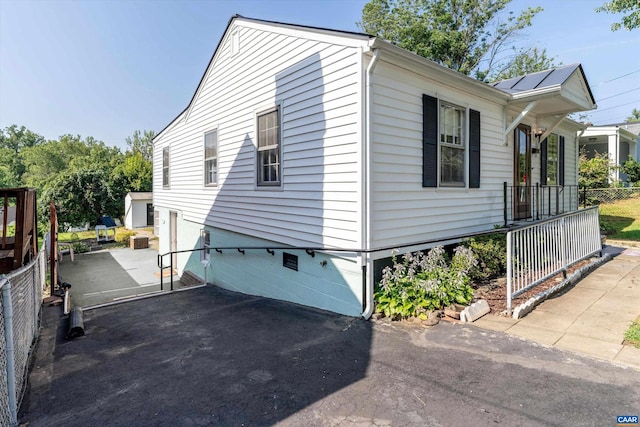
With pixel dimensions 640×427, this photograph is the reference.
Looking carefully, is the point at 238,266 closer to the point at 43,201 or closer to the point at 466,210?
the point at 466,210

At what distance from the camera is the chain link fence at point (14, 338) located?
2.55m

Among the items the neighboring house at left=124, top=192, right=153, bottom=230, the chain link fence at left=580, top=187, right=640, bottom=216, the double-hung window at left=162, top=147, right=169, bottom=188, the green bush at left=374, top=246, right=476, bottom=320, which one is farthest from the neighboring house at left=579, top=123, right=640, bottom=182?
the neighboring house at left=124, top=192, right=153, bottom=230

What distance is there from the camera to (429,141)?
5789 mm

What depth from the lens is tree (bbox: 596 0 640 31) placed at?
889cm

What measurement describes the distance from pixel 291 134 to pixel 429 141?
2.45 meters

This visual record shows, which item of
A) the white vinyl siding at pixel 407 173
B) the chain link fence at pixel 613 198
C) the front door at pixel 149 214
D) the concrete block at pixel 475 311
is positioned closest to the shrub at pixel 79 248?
the front door at pixel 149 214

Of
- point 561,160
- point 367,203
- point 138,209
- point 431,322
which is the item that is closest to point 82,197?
point 138,209

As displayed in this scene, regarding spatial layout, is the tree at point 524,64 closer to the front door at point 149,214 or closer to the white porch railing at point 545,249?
the white porch railing at point 545,249

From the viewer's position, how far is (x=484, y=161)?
702 cm

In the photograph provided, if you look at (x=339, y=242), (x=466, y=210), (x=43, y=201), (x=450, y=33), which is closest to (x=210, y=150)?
(x=339, y=242)

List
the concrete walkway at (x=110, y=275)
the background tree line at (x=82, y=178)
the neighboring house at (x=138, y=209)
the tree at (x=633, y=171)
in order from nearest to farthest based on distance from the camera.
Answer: the concrete walkway at (x=110, y=275), the tree at (x=633, y=171), the background tree line at (x=82, y=178), the neighboring house at (x=138, y=209)

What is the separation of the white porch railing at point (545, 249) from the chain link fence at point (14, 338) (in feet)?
17.1

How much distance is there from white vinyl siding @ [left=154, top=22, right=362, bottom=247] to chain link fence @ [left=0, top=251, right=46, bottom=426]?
3.72m

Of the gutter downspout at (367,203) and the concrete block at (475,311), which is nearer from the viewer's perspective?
the concrete block at (475,311)
